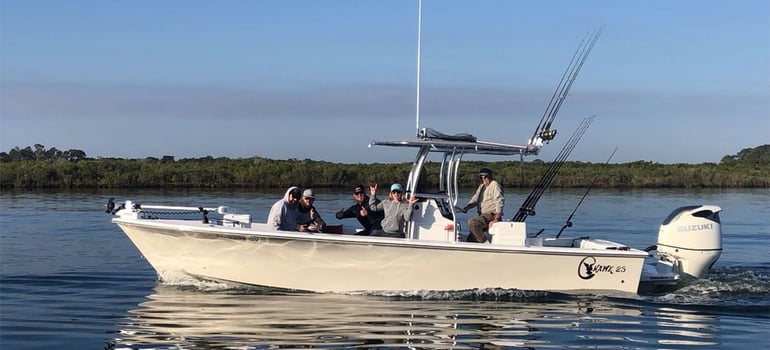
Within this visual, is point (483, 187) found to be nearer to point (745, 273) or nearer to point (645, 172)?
point (745, 273)

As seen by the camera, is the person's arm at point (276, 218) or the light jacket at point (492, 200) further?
the light jacket at point (492, 200)

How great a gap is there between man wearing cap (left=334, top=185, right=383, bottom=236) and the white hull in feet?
2.46

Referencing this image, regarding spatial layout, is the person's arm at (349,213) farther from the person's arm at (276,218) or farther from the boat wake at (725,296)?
the boat wake at (725,296)

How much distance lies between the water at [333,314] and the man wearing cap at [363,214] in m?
0.98

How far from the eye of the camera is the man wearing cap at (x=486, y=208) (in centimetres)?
1030

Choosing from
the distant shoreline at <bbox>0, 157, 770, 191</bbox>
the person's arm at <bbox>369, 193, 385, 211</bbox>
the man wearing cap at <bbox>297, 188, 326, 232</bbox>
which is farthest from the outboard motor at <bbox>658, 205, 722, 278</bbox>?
the distant shoreline at <bbox>0, 157, 770, 191</bbox>

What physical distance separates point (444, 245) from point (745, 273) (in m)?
5.36

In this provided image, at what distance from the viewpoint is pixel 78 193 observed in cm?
3030

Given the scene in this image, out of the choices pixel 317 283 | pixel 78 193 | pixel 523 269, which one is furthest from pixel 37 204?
pixel 523 269

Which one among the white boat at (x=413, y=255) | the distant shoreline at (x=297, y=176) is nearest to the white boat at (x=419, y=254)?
the white boat at (x=413, y=255)

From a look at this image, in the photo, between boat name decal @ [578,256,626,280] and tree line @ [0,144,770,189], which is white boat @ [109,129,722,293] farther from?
tree line @ [0,144,770,189]

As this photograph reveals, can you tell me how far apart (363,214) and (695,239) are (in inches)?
174

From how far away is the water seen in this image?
26.5ft

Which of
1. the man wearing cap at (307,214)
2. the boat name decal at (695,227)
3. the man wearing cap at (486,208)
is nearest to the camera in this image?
the man wearing cap at (486,208)
